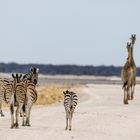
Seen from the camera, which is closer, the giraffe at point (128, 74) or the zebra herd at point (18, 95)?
the zebra herd at point (18, 95)

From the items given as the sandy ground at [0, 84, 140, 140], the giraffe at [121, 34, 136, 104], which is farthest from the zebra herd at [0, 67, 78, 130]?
the giraffe at [121, 34, 136, 104]

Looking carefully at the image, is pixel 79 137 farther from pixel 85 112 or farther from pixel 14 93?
pixel 85 112

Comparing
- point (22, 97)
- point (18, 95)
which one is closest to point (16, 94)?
point (18, 95)

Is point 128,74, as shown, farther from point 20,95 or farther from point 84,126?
point 20,95

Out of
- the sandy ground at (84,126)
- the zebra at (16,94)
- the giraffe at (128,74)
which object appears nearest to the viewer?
the sandy ground at (84,126)

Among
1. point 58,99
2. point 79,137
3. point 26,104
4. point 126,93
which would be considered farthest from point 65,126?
point 58,99

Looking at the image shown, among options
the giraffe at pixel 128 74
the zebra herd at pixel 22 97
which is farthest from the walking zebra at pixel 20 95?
the giraffe at pixel 128 74

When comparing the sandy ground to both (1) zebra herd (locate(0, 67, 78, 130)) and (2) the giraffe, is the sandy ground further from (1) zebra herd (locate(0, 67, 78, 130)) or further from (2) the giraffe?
(2) the giraffe

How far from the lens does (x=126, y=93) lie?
38.2 meters

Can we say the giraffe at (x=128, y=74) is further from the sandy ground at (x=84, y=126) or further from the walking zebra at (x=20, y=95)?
the walking zebra at (x=20, y=95)

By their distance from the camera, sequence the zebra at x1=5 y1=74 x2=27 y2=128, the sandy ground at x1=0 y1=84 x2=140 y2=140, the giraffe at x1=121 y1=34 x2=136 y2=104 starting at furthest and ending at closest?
1. the giraffe at x1=121 y1=34 x2=136 y2=104
2. the zebra at x1=5 y1=74 x2=27 y2=128
3. the sandy ground at x1=0 y1=84 x2=140 y2=140

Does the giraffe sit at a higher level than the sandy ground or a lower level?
higher

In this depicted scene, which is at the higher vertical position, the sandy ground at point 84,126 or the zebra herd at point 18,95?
the zebra herd at point 18,95

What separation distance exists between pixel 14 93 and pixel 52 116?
565 cm
